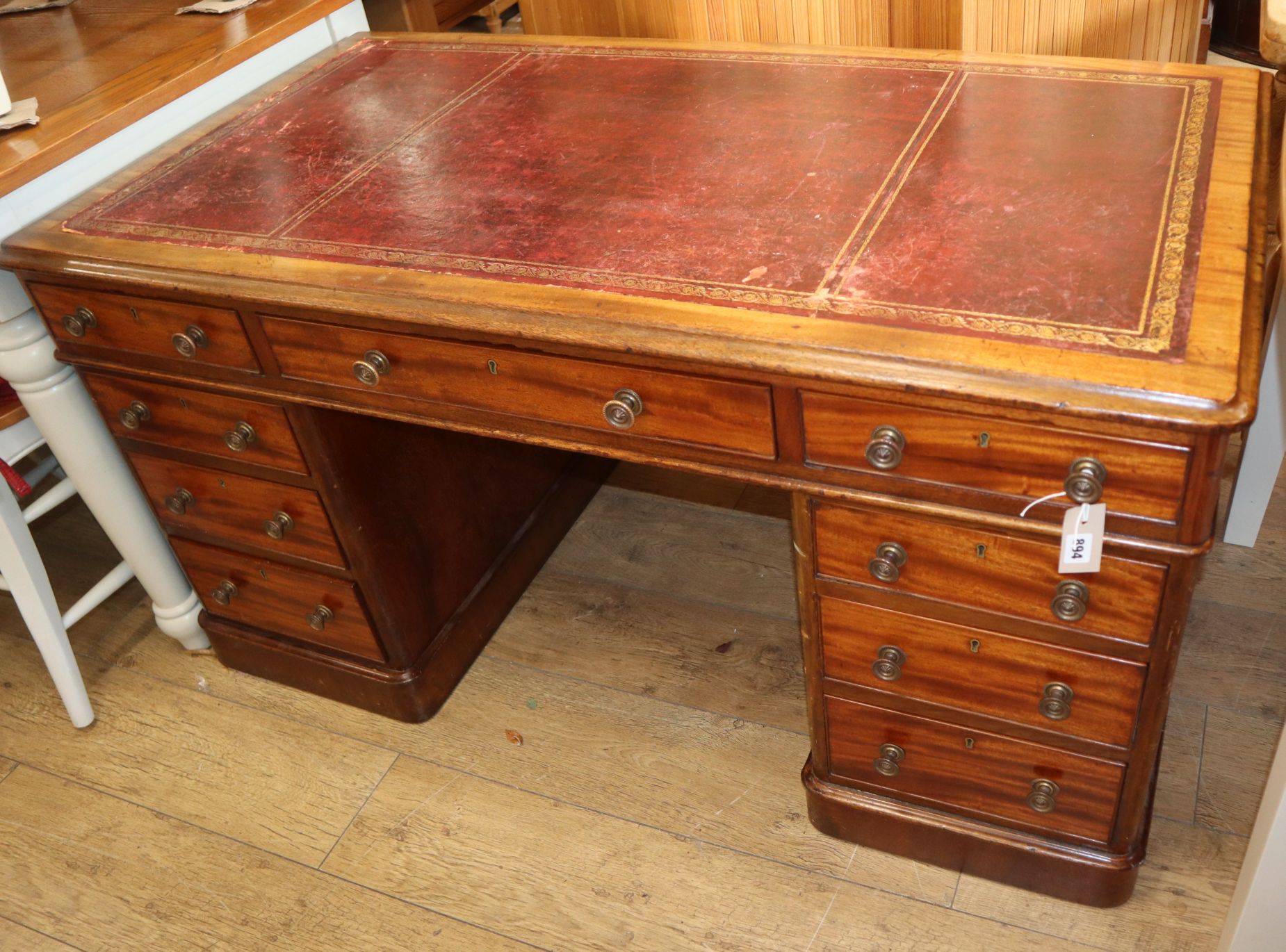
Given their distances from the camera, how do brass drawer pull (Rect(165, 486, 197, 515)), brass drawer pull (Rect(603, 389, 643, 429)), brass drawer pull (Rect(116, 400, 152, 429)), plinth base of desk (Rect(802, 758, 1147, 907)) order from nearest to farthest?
brass drawer pull (Rect(603, 389, 643, 429)) < plinth base of desk (Rect(802, 758, 1147, 907)) < brass drawer pull (Rect(116, 400, 152, 429)) < brass drawer pull (Rect(165, 486, 197, 515))

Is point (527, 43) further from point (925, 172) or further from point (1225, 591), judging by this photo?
point (1225, 591)

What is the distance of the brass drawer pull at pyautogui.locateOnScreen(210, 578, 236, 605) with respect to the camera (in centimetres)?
200

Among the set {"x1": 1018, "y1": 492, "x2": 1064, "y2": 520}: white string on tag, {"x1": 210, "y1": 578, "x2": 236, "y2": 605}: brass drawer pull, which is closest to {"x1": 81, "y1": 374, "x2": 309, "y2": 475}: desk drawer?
{"x1": 210, "y1": 578, "x2": 236, "y2": 605}: brass drawer pull

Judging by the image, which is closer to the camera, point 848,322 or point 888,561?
point 848,322

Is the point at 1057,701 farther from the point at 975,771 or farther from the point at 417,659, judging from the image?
the point at 417,659

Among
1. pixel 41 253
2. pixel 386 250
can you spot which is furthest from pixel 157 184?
pixel 386 250

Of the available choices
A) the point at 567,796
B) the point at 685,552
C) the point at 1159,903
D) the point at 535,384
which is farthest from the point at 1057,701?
the point at 685,552

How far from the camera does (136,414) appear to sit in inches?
69.7

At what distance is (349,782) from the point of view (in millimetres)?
1949

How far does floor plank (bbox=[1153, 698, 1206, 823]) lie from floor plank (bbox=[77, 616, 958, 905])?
1.15ft

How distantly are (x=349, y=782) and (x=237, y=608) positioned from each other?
368 millimetres

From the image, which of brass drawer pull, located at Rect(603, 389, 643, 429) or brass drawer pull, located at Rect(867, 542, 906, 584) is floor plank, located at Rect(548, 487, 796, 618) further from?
brass drawer pull, located at Rect(603, 389, 643, 429)

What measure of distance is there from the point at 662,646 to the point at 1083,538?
1043 mm

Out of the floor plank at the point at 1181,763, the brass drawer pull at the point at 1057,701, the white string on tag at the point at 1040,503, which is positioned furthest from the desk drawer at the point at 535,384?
the floor plank at the point at 1181,763
